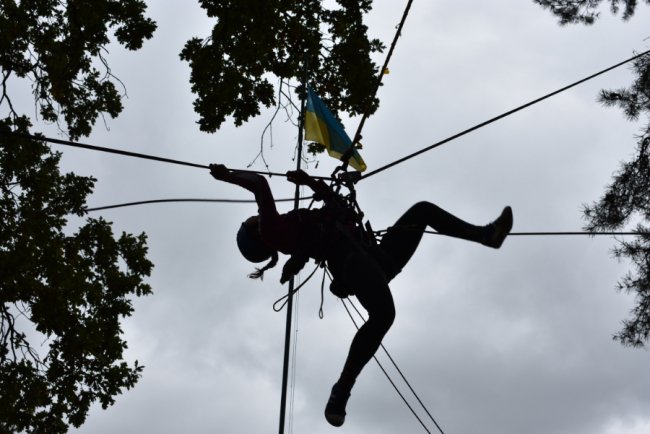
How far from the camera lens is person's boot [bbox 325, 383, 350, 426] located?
4.91m

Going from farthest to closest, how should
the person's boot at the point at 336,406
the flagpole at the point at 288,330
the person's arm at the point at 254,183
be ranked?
the flagpole at the point at 288,330, the person's arm at the point at 254,183, the person's boot at the point at 336,406

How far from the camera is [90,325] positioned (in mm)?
9430

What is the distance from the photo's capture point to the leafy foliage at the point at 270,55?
9.62m

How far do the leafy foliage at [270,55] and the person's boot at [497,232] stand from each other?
459 cm

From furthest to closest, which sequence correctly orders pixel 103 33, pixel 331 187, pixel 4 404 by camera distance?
pixel 103 33
pixel 4 404
pixel 331 187

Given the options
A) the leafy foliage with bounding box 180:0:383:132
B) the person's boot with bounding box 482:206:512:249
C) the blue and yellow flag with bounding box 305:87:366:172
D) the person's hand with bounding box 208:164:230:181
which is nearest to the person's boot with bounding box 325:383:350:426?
the person's boot with bounding box 482:206:512:249

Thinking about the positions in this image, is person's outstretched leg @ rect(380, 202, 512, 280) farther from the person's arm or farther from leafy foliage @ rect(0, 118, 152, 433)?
leafy foliage @ rect(0, 118, 152, 433)

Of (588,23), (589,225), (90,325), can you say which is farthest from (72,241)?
(588,23)

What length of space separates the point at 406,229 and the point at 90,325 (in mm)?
5151

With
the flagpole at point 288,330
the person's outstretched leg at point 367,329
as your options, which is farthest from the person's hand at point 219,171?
the flagpole at point 288,330

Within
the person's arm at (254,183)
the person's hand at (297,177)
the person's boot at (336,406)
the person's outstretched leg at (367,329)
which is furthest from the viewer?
the person's hand at (297,177)

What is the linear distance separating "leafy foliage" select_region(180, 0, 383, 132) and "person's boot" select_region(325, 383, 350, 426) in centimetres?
523

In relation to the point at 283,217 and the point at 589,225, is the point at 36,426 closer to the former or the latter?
the point at 283,217

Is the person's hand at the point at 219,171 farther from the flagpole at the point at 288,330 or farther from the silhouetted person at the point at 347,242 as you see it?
the flagpole at the point at 288,330
